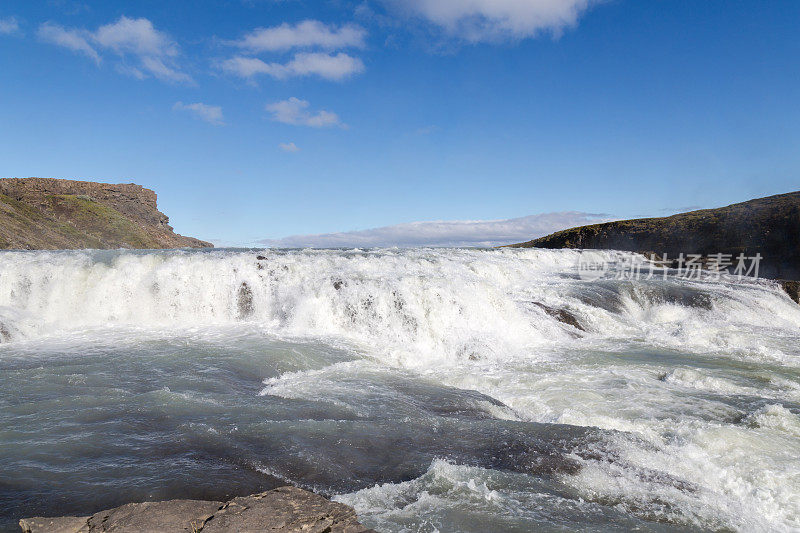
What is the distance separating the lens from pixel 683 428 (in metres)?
6.12

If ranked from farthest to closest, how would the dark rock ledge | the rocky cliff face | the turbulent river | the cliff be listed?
the rocky cliff face, the cliff, the turbulent river, the dark rock ledge

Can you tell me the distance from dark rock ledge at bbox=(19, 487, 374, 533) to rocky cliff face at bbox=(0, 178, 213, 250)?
4946 centimetres

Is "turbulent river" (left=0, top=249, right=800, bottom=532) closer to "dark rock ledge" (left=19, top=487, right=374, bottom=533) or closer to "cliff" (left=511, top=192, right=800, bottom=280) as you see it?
"dark rock ledge" (left=19, top=487, right=374, bottom=533)

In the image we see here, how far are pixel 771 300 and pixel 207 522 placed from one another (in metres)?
22.7

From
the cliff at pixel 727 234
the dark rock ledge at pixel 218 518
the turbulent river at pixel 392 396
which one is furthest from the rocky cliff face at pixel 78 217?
the cliff at pixel 727 234

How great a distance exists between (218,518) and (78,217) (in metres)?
86.4

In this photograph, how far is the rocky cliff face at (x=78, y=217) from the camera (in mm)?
51459

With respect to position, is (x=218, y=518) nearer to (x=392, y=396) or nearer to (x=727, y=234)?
(x=392, y=396)

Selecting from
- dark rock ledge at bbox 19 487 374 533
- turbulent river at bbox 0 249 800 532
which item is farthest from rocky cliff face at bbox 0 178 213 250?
dark rock ledge at bbox 19 487 374 533

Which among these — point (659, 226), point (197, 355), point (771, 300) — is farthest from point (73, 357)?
point (659, 226)

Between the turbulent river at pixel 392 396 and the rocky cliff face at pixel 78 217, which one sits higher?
the rocky cliff face at pixel 78 217

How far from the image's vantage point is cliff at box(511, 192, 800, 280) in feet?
103

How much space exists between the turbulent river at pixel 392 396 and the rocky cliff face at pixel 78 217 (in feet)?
128

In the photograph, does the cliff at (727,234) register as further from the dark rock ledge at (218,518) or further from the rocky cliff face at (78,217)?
the rocky cliff face at (78,217)
